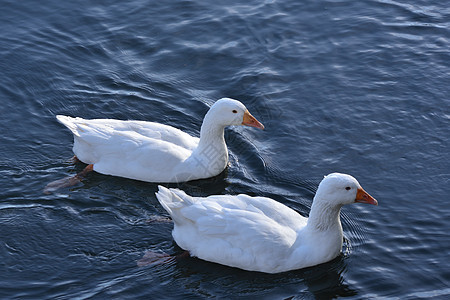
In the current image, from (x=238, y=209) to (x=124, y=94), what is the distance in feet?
15.3

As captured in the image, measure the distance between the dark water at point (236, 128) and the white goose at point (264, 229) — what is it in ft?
0.69

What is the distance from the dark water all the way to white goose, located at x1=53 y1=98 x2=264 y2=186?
24 cm

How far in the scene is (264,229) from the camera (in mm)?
8977

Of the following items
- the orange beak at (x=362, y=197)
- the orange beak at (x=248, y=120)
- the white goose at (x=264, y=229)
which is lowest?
the white goose at (x=264, y=229)

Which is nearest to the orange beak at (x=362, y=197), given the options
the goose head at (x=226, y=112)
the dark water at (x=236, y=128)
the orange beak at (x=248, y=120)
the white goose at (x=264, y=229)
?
the white goose at (x=264, y=229)

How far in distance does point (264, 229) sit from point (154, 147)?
2.65m

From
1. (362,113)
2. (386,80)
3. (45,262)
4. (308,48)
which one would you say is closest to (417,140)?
(362,113)

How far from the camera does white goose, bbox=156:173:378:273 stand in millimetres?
8977

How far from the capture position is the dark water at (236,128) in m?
9.04

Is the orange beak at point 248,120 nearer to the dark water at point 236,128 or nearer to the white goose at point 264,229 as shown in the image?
the dark water at point 236,128

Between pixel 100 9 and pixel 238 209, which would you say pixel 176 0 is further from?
pixel 238 209

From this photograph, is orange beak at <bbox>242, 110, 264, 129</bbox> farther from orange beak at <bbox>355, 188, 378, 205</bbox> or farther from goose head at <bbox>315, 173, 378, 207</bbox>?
orange beak at <bbox>355, 188, 378, 205</bbox>

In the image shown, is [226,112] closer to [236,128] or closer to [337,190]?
[236,128]

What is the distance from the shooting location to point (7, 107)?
12445 millimetres
